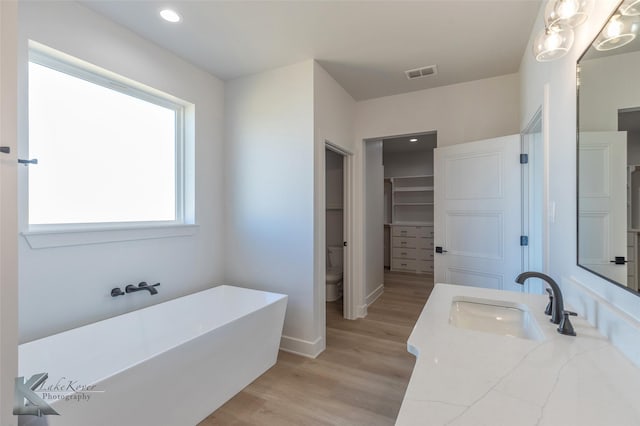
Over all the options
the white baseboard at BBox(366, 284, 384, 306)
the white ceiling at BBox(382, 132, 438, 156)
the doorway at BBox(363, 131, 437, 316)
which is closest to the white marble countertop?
the white baseboard at BBox(366, 284, 384, 306)

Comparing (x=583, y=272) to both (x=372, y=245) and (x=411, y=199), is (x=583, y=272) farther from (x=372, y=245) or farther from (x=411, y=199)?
(x=411, y=199)

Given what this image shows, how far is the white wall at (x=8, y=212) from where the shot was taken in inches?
28.4

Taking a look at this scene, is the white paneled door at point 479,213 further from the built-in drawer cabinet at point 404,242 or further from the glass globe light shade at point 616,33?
the built-in drawer cabinet at point 404,242

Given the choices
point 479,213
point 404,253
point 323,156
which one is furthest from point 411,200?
point 323,156

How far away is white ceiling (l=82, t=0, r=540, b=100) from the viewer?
6.08 ft

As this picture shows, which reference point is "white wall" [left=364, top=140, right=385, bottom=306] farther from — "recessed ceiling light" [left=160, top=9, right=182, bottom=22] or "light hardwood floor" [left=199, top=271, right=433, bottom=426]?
"recessed ceiling light" [left=160, top=9, right=182, bottom=22]

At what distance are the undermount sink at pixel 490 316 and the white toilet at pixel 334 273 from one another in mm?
2581

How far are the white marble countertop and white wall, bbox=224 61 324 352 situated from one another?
5.42 ft

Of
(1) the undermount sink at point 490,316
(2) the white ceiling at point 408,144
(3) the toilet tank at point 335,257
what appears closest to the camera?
(1) the undermount sink at point 490,316

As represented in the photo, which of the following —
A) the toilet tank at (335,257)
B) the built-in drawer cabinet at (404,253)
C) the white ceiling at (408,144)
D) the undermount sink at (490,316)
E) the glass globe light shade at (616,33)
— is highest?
the white ceiling at (408,144)

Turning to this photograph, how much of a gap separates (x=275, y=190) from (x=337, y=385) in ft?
5.59

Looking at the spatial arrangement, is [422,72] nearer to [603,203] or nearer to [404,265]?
[603,203]

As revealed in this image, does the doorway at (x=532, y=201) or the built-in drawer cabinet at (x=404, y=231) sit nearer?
the doorway at (x=532, y=201)

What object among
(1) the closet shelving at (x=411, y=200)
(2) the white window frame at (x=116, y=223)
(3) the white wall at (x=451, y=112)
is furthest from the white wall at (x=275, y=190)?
(1) the closet shelving at (x=411, y=200)
